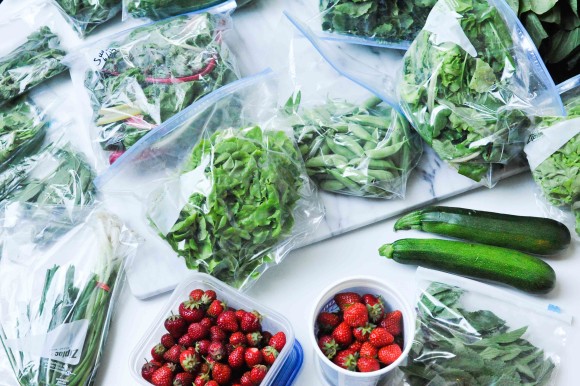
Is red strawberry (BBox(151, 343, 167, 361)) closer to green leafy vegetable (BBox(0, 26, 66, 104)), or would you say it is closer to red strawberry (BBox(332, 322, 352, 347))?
red strawberry (BBox(332, 322, 352, 347))

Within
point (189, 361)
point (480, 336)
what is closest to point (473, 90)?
point (480, 336)

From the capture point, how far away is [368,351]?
84cm

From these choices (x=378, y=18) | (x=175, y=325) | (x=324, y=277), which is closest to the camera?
(x=175, y=325)

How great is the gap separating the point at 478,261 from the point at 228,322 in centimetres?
40

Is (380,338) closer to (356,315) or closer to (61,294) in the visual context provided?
(356,315)

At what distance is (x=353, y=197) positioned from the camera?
1.09 meters

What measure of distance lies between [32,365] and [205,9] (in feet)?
2.40

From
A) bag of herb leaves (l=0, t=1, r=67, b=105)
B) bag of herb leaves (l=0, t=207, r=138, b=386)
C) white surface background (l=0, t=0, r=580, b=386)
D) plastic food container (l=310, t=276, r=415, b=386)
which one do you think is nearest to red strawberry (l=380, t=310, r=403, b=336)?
plastic food container (l=310, t=276, r=415, b=386)

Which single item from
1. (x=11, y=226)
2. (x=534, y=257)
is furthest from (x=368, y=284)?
(x=11, y=226)

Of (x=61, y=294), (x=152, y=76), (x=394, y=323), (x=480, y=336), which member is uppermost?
(x=152, y=76)

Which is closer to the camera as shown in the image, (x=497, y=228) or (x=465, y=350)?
(x=465, y=350)

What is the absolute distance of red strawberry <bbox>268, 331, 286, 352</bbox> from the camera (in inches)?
34.8

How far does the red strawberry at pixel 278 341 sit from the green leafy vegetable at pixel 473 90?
0.40 meters

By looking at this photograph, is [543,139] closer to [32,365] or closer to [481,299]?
[481,299]
